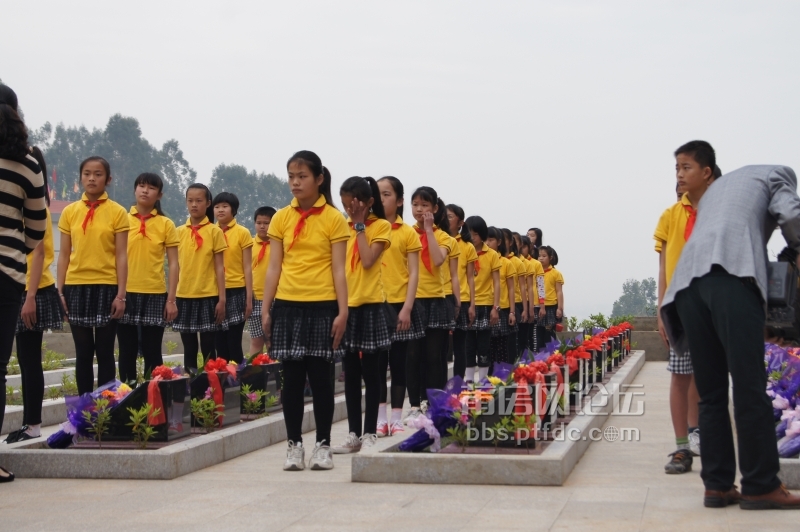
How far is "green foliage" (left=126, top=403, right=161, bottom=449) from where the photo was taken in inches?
270

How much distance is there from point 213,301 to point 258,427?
2.76m

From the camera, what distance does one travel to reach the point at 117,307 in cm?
812

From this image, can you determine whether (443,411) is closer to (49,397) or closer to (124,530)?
(124,530)

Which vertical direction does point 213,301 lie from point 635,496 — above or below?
above

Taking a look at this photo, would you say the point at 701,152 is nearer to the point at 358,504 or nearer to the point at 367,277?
the point at 367,277

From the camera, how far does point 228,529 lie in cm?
496

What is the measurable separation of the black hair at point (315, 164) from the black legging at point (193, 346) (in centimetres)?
368

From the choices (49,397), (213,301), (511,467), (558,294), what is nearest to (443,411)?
(511,467)

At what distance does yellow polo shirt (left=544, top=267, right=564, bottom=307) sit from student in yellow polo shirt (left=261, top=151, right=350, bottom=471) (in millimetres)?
13669

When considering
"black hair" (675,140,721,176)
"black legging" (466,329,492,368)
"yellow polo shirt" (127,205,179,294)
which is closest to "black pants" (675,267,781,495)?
"black hair" (675,140,721,176)

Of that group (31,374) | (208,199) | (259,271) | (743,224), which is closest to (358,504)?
(743,224)

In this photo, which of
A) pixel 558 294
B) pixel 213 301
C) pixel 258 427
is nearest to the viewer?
pixel 258 427

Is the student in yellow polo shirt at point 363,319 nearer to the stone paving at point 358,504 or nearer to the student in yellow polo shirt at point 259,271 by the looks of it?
the stone paving at point 358,504

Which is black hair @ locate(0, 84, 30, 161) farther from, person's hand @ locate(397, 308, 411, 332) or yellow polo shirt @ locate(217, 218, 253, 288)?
yellow polo shirt @ locate(217, 218, 253, 288)
